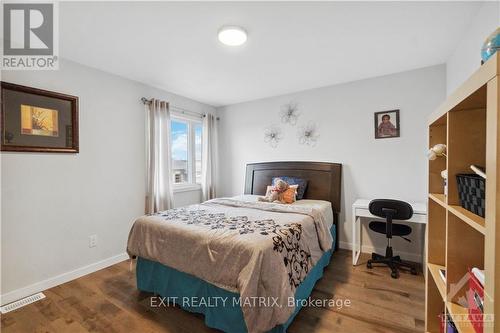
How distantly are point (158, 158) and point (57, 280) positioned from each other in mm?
1748

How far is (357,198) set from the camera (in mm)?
3186

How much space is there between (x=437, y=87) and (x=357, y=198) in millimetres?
1645

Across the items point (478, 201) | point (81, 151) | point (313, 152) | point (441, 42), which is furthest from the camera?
point (313, 152)

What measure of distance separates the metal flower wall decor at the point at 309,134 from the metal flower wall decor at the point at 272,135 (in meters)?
0.37

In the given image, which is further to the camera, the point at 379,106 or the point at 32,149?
the point at 379,106

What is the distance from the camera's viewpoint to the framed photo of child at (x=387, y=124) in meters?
2.91

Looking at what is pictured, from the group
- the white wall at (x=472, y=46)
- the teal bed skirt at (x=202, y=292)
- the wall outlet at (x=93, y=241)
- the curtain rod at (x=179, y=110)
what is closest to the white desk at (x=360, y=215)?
the teal bed skirt at (x=202, y=292)

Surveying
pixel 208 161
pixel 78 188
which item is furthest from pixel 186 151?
pixel 78 188

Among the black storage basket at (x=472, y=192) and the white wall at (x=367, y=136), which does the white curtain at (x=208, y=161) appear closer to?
the white wall at (x=367, y=136)

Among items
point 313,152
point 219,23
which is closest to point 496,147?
point 219,23

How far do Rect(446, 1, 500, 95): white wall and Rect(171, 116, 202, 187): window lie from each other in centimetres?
358

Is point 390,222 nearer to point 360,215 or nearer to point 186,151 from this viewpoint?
point 360,215

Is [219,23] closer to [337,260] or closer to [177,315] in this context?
[177,315]

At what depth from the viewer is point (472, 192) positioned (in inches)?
35.2
